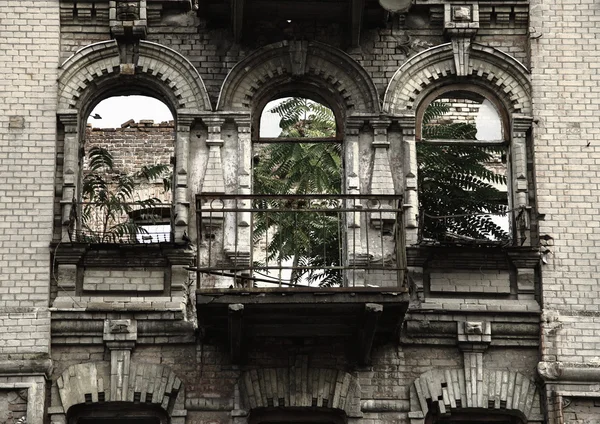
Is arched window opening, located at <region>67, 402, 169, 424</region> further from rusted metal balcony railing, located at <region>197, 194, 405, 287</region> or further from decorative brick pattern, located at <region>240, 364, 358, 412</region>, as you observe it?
rusted metal balcony railing, located at <region>197, 194, 405, 287</region>

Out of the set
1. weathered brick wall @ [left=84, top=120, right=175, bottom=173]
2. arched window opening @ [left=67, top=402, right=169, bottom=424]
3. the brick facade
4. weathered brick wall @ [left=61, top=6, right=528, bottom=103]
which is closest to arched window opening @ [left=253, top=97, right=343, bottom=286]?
the brick facade

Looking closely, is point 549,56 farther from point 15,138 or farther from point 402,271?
point 15,138

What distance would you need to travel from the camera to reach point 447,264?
56.8ft

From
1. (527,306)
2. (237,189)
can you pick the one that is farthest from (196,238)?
(527,306)

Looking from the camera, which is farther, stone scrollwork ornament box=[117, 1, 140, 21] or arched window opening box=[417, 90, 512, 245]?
stone scrollwork ornament box=[117, 1, 140, 21]

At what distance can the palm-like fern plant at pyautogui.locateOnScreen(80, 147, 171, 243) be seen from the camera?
17.6 m

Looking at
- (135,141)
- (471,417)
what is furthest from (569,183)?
(135,141)

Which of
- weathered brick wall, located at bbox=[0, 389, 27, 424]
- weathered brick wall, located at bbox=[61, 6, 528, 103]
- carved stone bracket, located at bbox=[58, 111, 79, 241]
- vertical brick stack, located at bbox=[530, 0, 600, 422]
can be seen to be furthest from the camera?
weathered brick wall, located at bbox=[61, 6, 528, 103]

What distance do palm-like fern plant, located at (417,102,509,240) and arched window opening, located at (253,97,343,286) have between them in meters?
0.98

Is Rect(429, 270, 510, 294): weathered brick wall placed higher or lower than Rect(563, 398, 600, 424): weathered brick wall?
higher

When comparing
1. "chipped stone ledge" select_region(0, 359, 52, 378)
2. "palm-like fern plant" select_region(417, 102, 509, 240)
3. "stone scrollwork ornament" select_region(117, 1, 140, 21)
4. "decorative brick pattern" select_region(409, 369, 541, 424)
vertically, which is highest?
"stone scrollwork ornament" select_region(117, 1, 140, 21)

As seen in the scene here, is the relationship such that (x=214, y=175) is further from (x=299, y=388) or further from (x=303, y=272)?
(x=299, y=388)

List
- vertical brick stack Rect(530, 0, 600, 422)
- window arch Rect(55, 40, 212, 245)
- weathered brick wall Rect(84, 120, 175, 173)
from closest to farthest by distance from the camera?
vertical brick stack Rect(530, 0, 600, 422) → window arch Rect(55, 40, 212, 245) → weathered brick wall Rect(84, 120, 175, 173)

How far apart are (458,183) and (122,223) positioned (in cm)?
371
